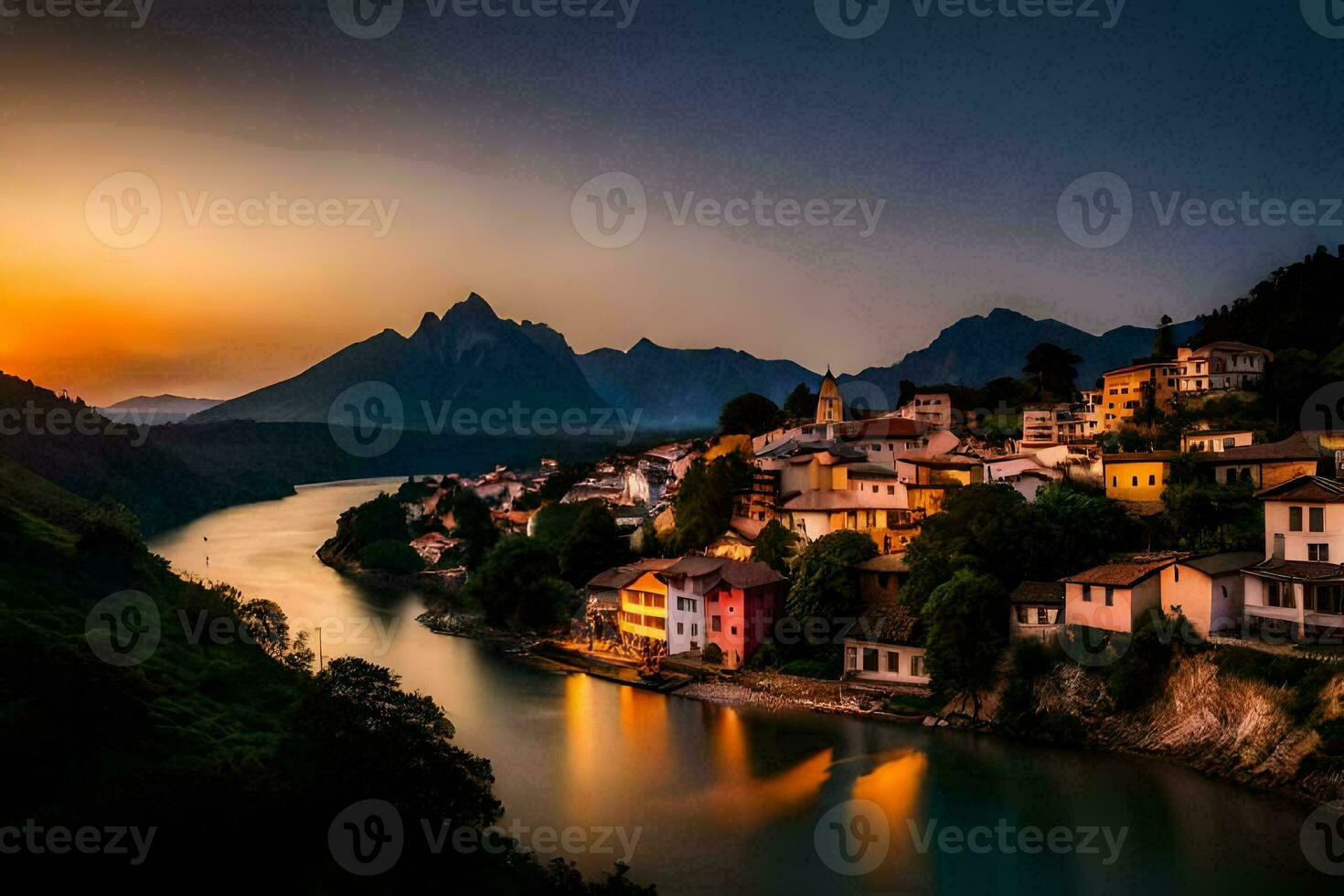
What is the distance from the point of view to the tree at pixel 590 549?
19.7m

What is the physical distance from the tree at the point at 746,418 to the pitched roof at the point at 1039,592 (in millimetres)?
14548

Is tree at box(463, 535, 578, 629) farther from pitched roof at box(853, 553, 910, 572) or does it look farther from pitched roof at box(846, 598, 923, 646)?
pitched roof at box(846, 598, 923, 646)

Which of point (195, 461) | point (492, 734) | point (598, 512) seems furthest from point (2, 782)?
point (195, 461)

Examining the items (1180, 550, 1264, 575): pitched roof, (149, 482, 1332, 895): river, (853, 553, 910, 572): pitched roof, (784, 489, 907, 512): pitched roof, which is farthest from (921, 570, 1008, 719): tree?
(784, 489, 907, 512): pitched roof

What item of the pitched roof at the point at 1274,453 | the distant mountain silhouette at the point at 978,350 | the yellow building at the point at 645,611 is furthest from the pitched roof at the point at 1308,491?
the distant mountain silhouette at the point at 978,350

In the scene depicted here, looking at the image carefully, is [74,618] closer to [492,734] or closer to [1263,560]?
[492,734]

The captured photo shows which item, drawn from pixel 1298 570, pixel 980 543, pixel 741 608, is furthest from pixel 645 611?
pixel 1298 570

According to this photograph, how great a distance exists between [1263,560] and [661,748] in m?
7.59

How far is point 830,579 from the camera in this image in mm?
13938

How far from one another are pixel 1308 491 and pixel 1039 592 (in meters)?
3.21

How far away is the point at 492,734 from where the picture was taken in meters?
12.1

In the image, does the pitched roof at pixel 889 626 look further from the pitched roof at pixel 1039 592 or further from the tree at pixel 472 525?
the tree at pixel 472 525

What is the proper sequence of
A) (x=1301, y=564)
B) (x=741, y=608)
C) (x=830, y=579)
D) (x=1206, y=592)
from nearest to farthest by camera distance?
(x=1301, y=564) → (x=1206, y=592) → (x=830, y=579) → (x=741, y=608)

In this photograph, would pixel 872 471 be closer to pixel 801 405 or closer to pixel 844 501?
pixel 844 501
